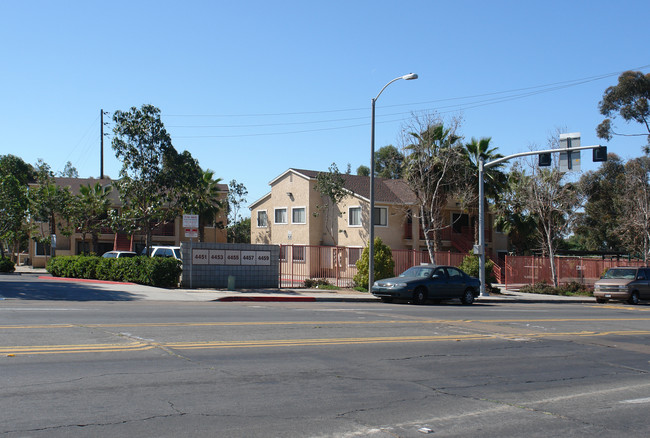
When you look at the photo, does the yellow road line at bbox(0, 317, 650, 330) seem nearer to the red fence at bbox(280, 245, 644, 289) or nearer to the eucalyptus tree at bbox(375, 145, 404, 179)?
the red fence at bbox(280, 245, 644, 289)

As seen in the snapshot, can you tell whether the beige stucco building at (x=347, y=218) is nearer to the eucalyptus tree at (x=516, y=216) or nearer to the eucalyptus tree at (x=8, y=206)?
the eucalyptus tree at (x=516, y=216)

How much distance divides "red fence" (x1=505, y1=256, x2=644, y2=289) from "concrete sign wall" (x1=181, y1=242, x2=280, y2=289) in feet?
49.9

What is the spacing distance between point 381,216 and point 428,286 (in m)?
18.8

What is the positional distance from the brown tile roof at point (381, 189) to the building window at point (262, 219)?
5.24m

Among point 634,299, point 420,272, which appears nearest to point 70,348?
point 420,272

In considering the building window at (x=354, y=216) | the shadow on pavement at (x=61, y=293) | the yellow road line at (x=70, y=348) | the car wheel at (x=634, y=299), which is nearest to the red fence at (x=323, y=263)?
the shadow on pavement at (x=61, y=293)

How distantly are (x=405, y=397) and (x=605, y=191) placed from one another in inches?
2021

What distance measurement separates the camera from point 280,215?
45.9m

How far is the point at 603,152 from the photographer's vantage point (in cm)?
2100

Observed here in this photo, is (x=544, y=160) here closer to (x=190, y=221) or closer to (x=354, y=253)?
(x=190, y=221)

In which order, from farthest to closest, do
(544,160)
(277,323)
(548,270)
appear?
1. (548,270)
2. (544,160)
3. (277,323)

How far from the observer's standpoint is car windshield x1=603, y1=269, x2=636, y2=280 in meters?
27.7

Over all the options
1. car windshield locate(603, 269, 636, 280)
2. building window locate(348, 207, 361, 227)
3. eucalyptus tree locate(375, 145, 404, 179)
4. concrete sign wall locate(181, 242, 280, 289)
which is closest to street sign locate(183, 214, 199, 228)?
concrete sign wall locate(181, 242, 280, 289)

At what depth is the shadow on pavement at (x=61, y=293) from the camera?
1945 centimetres
